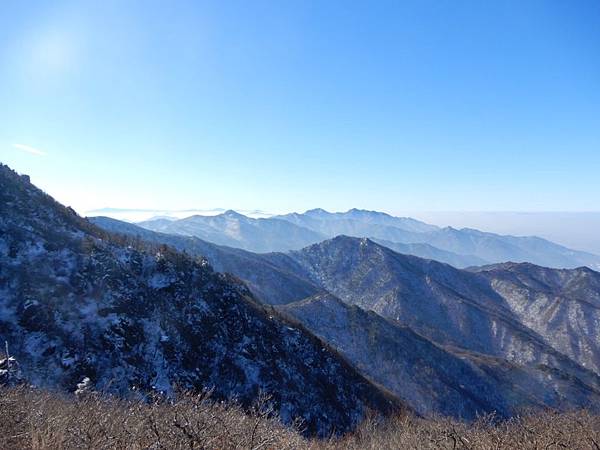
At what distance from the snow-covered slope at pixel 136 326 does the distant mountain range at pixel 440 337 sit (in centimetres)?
2817

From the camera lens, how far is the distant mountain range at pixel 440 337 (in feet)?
273

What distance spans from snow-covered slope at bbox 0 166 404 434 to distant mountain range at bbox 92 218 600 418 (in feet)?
92.4

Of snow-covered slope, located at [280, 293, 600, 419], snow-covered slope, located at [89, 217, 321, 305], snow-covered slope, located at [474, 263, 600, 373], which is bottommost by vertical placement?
snow-covered slope, located at [474, 263, 600, 373]

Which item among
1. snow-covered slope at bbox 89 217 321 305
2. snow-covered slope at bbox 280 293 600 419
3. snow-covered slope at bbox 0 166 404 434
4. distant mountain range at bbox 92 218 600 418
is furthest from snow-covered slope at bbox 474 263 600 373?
snow-covered slope at bbox 0 166 404 434

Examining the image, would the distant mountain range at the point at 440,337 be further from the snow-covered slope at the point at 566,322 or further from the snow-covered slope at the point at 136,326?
the snow-covered slope at the point at 136,326

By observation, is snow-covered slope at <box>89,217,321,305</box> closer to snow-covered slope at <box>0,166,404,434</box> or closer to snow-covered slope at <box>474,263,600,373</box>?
snow-covered slope at <box>0,166,404,434</box>

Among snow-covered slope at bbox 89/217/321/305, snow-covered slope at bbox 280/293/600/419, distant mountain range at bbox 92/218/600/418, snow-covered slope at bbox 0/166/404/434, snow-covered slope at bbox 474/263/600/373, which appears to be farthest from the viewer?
snow-covered slope at bbox 474/263/600/373

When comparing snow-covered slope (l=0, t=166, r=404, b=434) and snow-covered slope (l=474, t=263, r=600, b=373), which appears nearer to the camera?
snow-covered slope (l=0, t=166, r=404, b=434)

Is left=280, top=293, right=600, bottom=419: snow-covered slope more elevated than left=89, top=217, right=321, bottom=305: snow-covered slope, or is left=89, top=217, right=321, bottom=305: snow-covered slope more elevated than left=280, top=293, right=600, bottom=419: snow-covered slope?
left=89, top=217, right=321, bottom=305: snow-covered slope

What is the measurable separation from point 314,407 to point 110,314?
21.6 m

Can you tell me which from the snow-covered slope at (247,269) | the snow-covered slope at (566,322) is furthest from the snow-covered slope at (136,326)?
the snow-covered slope at (566,322)

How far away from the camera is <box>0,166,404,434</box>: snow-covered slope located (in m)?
27.0

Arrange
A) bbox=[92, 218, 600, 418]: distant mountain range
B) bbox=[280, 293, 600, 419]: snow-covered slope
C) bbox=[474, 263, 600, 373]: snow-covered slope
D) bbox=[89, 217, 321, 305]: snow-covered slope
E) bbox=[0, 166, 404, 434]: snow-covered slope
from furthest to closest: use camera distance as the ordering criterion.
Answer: bbox=[474, 263, 600, 373]: snow-covered slope → bbox=[89, 217, 321, 305]: snow-covered slope → bbox=[92, 218, 600, 418]: distant mountain range → bbox=[280, 293, 600, 419]: snow-covered slope → bbox=[0, 166, 404, 434]: snow-covered slope

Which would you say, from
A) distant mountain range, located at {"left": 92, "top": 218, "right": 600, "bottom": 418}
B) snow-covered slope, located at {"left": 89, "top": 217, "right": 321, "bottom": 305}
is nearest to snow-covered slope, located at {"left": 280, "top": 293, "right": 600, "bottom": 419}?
distant mountain range, located at {"left": 92, "top": 218, "right": 600, "bottom": 418}
